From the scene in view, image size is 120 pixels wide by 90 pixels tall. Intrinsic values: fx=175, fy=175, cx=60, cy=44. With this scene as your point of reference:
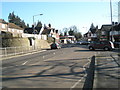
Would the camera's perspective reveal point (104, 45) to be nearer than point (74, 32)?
Yes

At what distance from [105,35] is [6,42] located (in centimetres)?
5992

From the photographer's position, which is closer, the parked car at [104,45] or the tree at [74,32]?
the parked car at [104,45]

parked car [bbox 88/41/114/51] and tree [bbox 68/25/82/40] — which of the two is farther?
tree [bbox 68/25/82/40]

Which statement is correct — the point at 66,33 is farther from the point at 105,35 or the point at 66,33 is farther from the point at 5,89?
the point at 5,89

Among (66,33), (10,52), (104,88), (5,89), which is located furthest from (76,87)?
(66,33)

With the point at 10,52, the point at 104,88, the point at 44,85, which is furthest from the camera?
the point at 10,52

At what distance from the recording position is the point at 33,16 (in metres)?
39.0

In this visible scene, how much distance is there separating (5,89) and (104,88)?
3.90 metres

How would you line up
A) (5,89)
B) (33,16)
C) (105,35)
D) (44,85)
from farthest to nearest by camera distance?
(105,35)
(33,16)
(44,85)
(5,89)

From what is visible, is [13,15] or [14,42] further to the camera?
[13,15]

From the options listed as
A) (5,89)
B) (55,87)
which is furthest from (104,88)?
(5,89)

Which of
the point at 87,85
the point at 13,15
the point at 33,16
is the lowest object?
the point at 87,85

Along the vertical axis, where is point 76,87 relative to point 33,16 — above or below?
below

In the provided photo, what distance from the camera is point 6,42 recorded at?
39.0 m
